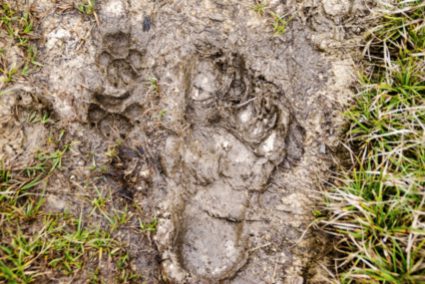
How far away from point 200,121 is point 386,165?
2.89 ft

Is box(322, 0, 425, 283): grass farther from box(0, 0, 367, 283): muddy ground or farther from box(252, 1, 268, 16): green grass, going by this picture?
box(252, 1, 268, 16): green grass

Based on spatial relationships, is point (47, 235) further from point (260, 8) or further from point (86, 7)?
point (260, 8)

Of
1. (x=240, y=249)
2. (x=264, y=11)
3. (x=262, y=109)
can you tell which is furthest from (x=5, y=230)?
(x=264, y=11)

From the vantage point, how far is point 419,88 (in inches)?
77.7

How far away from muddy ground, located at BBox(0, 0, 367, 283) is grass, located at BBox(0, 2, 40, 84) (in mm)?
49

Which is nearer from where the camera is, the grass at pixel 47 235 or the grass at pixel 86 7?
the grass at pixel 47 235

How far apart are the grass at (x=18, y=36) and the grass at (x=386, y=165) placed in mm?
1553

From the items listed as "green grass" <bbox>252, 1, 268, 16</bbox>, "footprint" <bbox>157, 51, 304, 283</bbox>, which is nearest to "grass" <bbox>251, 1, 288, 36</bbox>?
"green grass" <bbox>252, 1, 268, 16</bbox>

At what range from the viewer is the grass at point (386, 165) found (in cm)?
184

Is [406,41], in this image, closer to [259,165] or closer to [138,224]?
[259,165]

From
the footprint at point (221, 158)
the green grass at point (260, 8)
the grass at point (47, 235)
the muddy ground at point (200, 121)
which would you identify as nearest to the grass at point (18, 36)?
the muddy ground at point (200, 121)

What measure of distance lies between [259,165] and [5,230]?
1194 mm

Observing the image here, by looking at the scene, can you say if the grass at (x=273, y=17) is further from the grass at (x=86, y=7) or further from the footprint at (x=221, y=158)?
the grass at (x=86, y=7)

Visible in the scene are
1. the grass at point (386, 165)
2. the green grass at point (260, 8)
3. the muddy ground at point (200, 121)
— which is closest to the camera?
the grass at point (386, 165)
